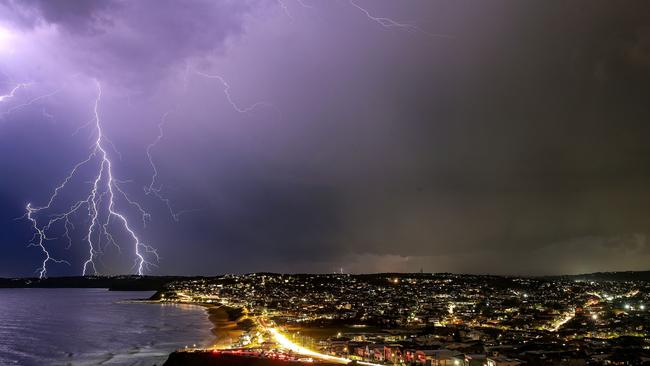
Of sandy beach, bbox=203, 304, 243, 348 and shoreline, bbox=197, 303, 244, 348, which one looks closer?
shoreline, bbox=197, 303, 244, 348

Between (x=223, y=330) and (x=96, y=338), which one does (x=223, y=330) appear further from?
(x=96, y=338)

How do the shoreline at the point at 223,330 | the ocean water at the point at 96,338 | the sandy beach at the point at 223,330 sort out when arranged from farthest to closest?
the sandy beach at the point at 223,330 → the shoreline at the point at 223,330 → the ocean water at the point at 96,338

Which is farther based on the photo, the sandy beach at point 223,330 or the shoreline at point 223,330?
the sandy beach at point 223,330

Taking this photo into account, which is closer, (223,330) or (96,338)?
(96,338)

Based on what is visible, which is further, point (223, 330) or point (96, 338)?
point (223, 330)

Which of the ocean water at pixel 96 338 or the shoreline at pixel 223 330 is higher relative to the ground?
the shoreline at pixel 223 330

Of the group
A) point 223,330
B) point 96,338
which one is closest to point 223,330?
point 223,330

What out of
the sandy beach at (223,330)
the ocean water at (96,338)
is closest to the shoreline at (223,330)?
the sandy beach at (223,330)

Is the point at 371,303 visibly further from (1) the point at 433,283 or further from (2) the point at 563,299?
(1) the point at 433,283

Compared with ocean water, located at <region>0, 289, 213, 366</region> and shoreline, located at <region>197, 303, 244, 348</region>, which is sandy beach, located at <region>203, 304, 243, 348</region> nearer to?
shoreline, located at <region>197, 303, 244, 348</region>

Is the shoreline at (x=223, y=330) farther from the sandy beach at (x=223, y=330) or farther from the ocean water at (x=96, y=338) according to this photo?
the ocean water at (x=96, y=338)

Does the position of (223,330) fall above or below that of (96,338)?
above

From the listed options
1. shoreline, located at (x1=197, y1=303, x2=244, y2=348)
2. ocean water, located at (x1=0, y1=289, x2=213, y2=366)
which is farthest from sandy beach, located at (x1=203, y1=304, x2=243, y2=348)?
ocean water, located at (x1=0, y1=289, x2=213, y2=366)
